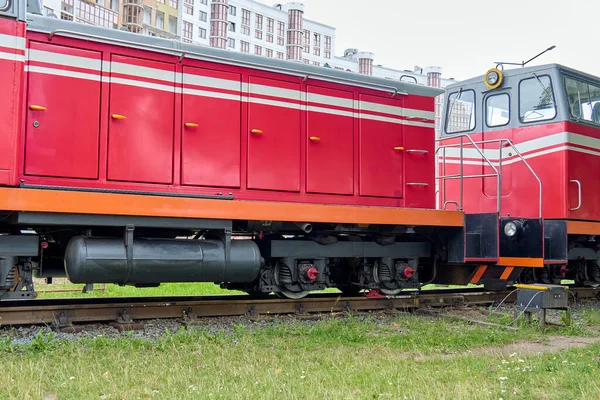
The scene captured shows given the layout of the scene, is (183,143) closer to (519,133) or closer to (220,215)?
(220,215)

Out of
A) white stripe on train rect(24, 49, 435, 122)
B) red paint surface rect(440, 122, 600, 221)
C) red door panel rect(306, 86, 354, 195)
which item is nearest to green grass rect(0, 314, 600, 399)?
red door panel rect(306, 86, 354, 195)

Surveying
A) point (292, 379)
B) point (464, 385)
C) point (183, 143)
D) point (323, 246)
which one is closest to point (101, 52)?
point (183, 143)

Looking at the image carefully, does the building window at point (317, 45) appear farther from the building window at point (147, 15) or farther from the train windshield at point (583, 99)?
the train windshield at point (583, 99)

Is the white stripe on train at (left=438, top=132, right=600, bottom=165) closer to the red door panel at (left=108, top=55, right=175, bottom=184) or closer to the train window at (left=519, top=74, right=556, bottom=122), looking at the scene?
the train window at (left=519, top=74, right=556, bottom=122)

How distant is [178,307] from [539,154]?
6.44m

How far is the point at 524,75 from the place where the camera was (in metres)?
10.5

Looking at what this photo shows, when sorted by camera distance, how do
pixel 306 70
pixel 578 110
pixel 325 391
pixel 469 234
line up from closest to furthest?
pixel 325 391 < pixel 306 70 < pixel 469 234 < pixel 578 110

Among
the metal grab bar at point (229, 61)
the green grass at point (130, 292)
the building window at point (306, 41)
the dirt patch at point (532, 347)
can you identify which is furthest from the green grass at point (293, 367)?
the building window at point (306, 41)

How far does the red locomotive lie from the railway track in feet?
→ 0.82

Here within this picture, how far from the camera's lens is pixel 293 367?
5.17 metres

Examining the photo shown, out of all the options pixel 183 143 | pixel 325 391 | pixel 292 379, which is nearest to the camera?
pixel 325 391

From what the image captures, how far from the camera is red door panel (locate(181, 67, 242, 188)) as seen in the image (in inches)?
294

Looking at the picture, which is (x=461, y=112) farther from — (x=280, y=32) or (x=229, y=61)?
(x=280, y=32)

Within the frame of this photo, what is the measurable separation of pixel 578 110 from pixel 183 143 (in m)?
6.73
